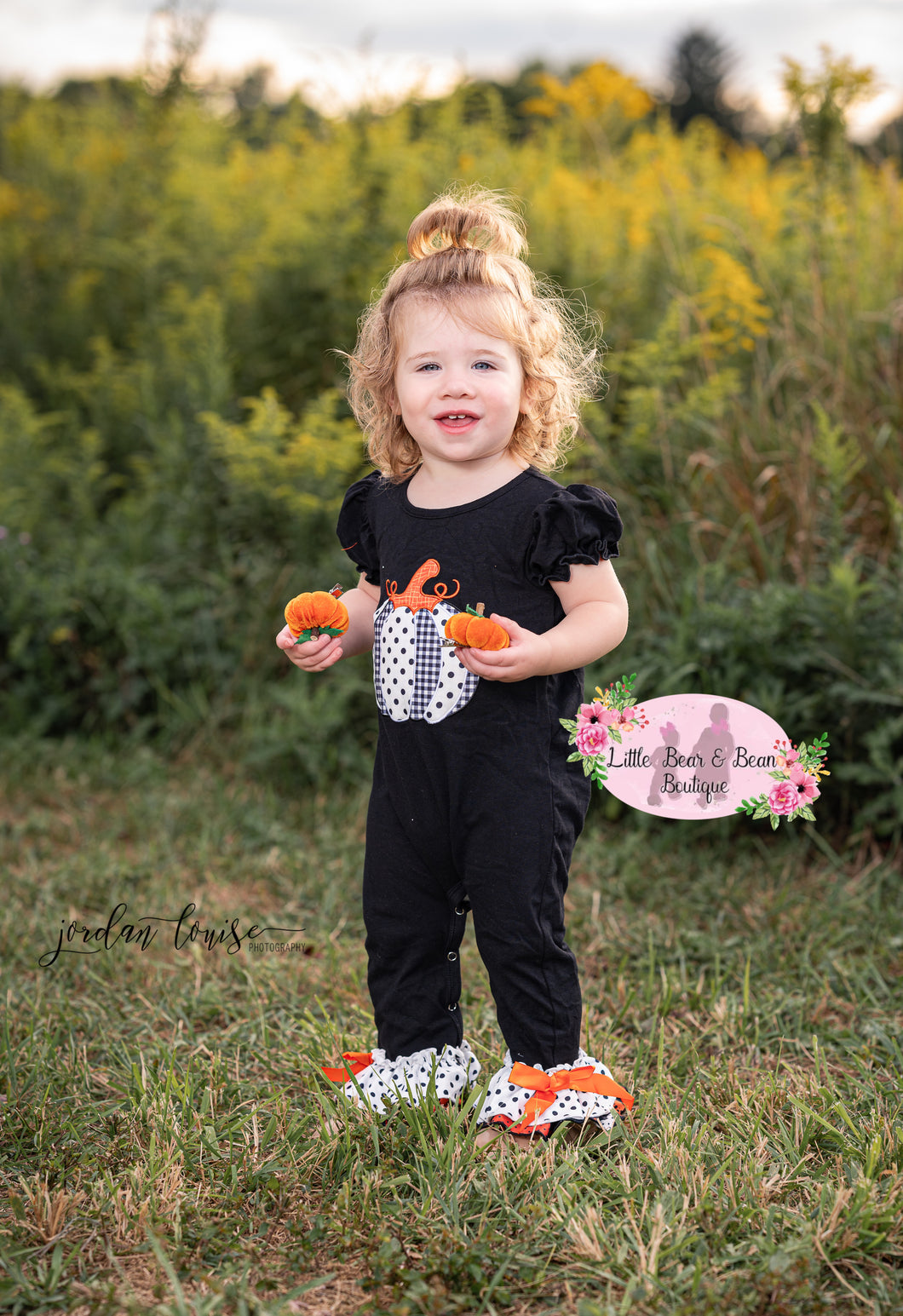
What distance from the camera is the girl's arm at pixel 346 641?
2.11 metres

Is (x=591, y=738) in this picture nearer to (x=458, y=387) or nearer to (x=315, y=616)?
(x=315, y=616)

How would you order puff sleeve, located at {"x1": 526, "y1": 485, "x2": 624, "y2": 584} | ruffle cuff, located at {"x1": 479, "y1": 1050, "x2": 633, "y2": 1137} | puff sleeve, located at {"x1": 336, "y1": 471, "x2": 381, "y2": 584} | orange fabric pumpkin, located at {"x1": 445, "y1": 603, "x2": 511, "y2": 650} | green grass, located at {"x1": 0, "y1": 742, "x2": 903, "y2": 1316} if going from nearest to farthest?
green grass, located at {"x1": 0, "y1": 742, "x2": 903, "y2": 1316}
orange fabric pumpkin, located at {"x1": 445, "y1": 603, "x2": 511, "y2": 650}
puff sleeve, located at {"x1": 526, "y1": 485, "x2": 624, "y2": 584}
ruffle cuff, located at {"x1": 479, "y1": 1050, "x2": 633, "y2": 1137}
puff sleeve, located at {"x1": 336, "y1": 471, "x2": 381, "y2": 584}

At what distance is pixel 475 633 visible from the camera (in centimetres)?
183

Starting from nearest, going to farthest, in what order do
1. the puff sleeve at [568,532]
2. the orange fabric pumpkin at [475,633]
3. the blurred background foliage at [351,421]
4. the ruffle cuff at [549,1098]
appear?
the orange fabric pumpkin at [475,633]
the puff sleeve at [568,532]
the ruffle cuff at [549,1098]
the blurred background foliage at [351,421]

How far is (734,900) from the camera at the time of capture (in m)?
3.19

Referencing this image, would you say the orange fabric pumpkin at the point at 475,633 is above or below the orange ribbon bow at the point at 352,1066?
above

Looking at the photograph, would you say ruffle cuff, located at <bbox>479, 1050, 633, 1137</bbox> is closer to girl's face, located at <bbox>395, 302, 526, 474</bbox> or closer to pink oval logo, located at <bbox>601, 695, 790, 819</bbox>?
pink oval logo, located at <bbox>601, 695, 790, 819</bbox>

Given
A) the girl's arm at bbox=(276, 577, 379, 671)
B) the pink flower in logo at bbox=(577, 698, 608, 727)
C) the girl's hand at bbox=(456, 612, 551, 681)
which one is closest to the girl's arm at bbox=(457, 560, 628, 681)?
the girl's hand at bbox=(456, 612, 551, 681)

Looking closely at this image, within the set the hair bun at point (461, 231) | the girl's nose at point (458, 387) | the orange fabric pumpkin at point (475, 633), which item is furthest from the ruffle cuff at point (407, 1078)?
the hair bun at point (461, 231)

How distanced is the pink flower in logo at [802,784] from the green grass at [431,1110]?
0.56 m

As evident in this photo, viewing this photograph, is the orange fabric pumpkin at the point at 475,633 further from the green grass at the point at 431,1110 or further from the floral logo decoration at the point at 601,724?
the green grass at the point at 431,1110

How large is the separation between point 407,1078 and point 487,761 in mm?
625

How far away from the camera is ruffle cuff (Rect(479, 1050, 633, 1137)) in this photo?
6.72 ft

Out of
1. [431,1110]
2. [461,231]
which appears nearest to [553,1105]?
[431,1110]
